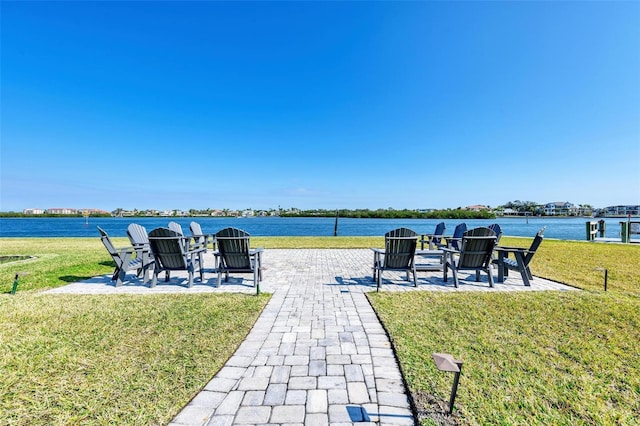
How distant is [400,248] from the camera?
16.9 ft

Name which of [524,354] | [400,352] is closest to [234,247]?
[400,352]

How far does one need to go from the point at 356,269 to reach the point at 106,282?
5.36 meters

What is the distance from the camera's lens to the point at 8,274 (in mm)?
6020

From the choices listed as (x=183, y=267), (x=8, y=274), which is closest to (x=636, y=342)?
(x=183, y=267)

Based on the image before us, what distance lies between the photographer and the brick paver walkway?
6.12ft

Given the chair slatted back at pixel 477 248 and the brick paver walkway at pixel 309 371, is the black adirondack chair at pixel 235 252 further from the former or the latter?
the chair slatted back at pixel 477 248

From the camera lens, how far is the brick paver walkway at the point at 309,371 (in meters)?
→ 1.87

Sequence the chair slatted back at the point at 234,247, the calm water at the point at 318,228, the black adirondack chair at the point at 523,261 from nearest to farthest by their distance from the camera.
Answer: the chair slatted back at the point at 234,247
the black adirondack chair at the point at 523,261
the calm water at the point at 318,228

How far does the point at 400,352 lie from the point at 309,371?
90 cm

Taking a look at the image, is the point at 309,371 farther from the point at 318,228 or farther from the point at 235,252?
the point at 318,228

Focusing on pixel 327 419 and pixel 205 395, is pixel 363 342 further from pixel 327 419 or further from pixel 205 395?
pixel 205 395

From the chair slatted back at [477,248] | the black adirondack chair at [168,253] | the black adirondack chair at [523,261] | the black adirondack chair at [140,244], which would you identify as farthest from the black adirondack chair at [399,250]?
the black adirondack chair at [140,244]

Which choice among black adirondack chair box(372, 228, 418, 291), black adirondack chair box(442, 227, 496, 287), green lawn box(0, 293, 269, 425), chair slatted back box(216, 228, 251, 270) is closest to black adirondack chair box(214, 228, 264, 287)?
chair slatted back box(216, 228, 251, 270)

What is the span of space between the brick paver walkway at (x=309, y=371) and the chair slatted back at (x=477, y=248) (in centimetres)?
208
